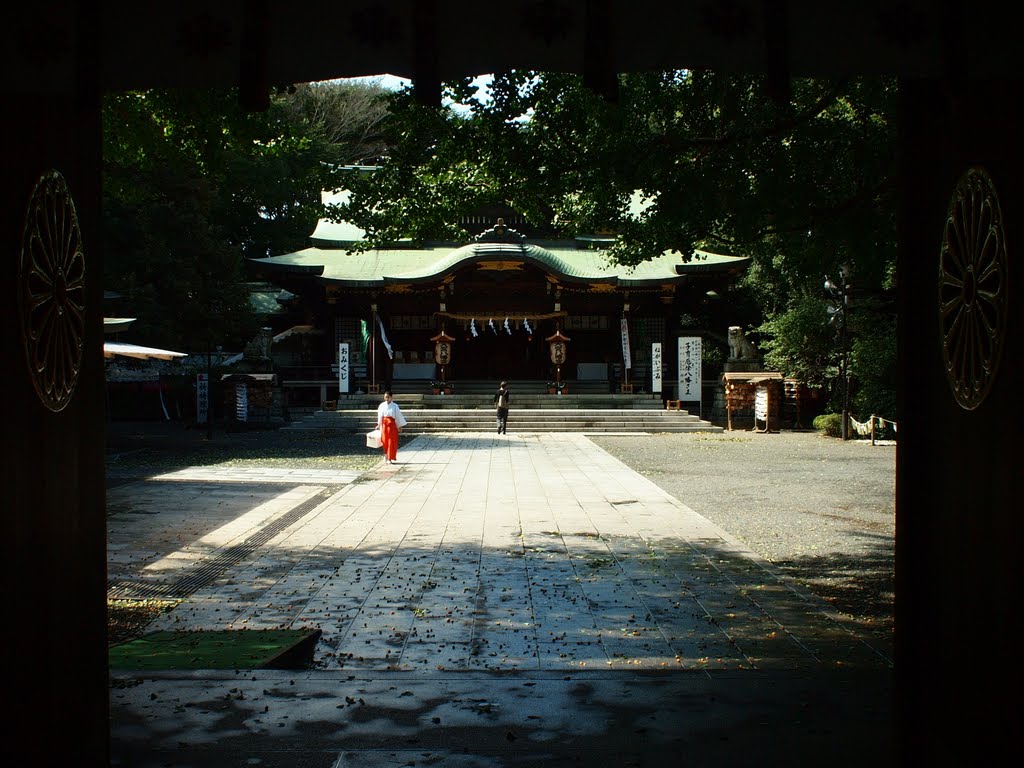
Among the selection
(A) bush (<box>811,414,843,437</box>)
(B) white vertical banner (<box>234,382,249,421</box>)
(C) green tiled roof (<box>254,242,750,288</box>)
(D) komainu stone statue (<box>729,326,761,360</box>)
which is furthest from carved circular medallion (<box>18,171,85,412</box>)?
(D) komainu stone statue (<box>729,326,761,360</box>)

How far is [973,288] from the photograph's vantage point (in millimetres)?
3012

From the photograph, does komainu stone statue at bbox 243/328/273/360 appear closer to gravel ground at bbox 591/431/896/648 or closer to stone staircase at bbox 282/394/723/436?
stone staircase at bbox 282/394/723/436

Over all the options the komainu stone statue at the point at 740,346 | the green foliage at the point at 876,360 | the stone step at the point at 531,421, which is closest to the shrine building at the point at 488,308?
the komainu stone statue at the point at 740,346

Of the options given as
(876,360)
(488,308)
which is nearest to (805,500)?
(876,360)

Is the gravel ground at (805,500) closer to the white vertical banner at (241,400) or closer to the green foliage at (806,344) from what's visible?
the green foliage at (806,344)

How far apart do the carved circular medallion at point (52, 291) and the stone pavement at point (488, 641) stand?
4.76 feet

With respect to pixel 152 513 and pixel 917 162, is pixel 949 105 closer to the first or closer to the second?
pixel 917 162

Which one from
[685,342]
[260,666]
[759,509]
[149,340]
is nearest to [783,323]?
[685,342]

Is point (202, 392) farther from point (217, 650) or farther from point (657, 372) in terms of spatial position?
point (217, 650)

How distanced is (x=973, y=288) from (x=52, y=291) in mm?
2996

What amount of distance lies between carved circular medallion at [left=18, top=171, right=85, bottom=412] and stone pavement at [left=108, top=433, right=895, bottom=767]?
1.45 metres

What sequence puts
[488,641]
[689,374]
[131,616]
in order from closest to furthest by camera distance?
[488,641]
[131,616]
[689,374]

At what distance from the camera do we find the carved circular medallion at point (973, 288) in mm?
2848

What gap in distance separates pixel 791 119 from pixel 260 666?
5.93 metres
